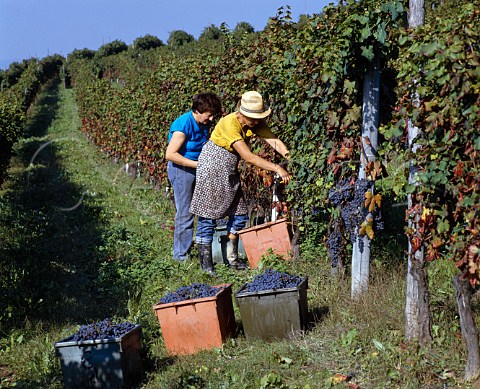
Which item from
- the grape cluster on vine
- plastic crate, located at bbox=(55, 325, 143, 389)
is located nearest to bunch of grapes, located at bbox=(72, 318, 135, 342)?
plastic crate, located at bbox=(55, 325, 143, 389)

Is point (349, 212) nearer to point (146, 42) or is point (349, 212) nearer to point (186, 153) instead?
point (186, 153)

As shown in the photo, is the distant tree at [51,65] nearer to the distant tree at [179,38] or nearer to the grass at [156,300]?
the distant tree at [179,38]

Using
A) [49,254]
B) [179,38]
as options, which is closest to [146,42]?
[179,38]

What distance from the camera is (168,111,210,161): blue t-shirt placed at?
6793 millimetres

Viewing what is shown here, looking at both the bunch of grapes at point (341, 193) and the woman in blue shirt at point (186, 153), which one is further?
the woman in blue shirt at point (186, 153)

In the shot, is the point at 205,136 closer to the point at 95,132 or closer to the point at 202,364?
the point at 202,364

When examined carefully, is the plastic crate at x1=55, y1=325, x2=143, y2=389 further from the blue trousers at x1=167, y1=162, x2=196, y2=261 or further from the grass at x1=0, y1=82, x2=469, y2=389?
the blue trousers at x1=167, y1=162, x2=196, y2=261

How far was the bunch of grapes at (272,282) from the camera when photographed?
4.55 m

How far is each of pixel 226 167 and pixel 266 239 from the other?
2.67ft

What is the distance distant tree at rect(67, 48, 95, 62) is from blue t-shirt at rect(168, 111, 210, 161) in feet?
255

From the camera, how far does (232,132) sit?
20.1 feet

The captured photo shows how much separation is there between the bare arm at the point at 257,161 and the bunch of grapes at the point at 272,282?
1.28 meters

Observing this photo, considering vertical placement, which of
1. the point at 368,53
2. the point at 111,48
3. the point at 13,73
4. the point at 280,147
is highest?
the point at 111,48

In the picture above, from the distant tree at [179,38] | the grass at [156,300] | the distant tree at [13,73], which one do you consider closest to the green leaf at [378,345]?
the grass at [156,300]
